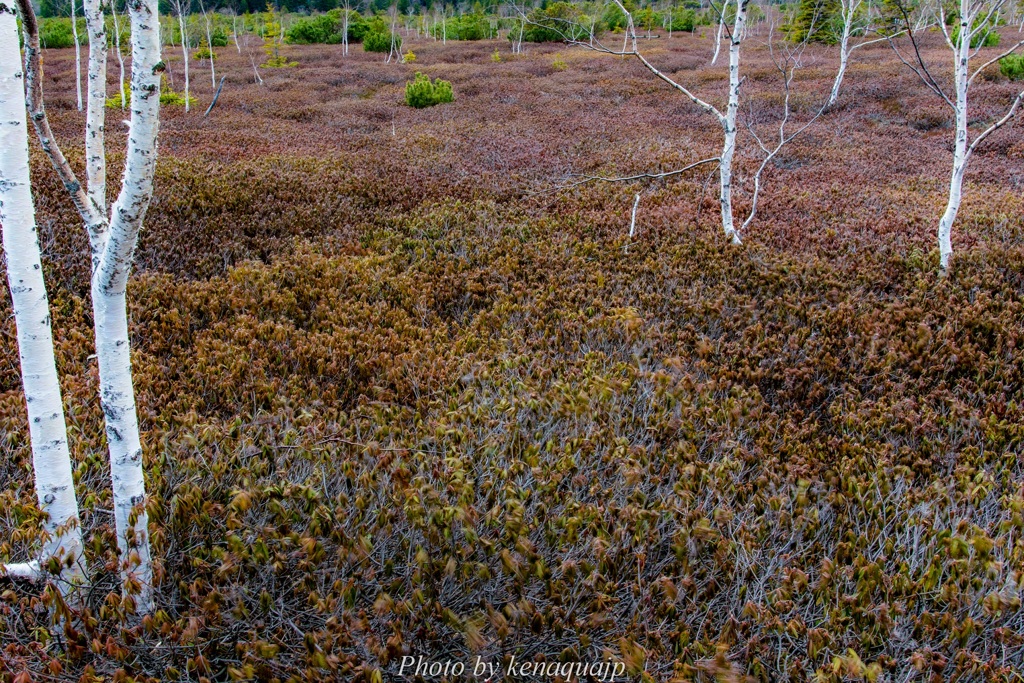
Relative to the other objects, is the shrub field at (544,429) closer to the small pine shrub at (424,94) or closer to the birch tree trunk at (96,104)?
the birch tree trunk at (96,104)

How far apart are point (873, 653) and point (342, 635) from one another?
2.31 metres

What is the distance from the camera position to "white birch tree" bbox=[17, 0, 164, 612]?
2.23m

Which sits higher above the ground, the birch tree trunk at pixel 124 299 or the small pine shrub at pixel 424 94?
the small pine shrub at pixel 424 94

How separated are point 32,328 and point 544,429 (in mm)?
2843

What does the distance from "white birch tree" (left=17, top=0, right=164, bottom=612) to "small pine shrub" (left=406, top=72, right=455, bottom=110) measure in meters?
16.2

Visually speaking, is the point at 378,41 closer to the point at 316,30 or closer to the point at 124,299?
the point at 316,30

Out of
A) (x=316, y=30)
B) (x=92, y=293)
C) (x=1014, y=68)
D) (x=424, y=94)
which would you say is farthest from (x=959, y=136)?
(x=316, y=30)

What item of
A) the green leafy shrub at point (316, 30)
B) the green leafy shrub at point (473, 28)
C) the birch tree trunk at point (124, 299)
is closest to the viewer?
the birch tree trunk at point (124, 299)

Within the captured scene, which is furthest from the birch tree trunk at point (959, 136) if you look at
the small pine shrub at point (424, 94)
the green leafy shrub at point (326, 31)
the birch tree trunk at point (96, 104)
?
the green leafy shrub at point (326, 31)

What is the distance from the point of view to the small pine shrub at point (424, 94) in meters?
17.9

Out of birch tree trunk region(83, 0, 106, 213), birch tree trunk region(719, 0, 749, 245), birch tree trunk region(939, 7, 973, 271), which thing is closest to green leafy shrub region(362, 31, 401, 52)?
birch tree trunk region(719, 0, 749, 245)

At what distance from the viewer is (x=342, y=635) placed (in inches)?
94.6

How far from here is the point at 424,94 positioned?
1794 centimetres

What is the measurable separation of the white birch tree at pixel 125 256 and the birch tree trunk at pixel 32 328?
0.59 feet
